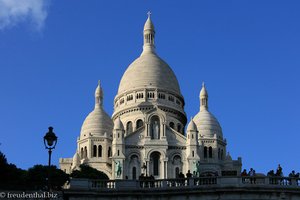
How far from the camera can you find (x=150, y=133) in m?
139

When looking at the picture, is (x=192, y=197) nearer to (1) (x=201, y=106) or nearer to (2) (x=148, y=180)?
(2) (x=148, y=180)

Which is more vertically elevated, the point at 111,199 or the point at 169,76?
the point at 169,76

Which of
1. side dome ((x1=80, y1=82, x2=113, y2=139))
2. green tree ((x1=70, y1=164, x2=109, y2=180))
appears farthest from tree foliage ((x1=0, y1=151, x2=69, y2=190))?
side dome ((x1=80, y1=82, x2=113, y2=139))

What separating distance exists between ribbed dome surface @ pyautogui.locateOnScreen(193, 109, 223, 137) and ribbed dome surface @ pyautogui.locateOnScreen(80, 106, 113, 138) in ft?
56.1

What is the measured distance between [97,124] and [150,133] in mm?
14643

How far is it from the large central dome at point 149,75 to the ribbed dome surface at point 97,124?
694cm

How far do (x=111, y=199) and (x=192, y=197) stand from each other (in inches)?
181

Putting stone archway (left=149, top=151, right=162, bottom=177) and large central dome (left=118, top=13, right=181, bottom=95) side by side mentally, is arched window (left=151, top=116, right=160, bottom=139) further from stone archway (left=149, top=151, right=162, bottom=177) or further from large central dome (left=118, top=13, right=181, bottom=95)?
large central dome (left=118, top=13, right=181, bottom=95)

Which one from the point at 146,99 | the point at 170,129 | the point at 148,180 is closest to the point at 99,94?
the point at 146,99

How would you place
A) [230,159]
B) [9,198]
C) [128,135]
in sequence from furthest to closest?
[230,159]
[128,135]
[9,198]

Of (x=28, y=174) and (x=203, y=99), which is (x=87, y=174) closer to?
(x=28, y=174)

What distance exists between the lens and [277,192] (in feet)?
142

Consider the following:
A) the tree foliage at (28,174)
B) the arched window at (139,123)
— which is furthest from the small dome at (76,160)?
the tree foliage at (28,174)

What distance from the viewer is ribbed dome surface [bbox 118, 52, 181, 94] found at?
153 meters
